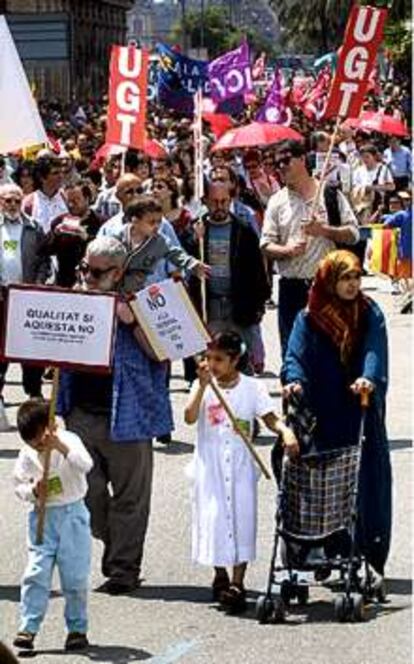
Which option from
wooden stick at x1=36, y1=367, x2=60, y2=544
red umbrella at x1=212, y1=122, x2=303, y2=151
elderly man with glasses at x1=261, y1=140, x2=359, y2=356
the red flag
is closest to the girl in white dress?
wooden stick at x1=36, y1=367, x2=60, y2=544

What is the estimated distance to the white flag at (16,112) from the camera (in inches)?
416

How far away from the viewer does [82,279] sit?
964cm

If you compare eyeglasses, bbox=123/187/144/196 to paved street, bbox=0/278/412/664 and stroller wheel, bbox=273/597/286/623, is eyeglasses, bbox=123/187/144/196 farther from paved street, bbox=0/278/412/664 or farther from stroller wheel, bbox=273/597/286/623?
stroller wheel, bbox=273/597/286/623

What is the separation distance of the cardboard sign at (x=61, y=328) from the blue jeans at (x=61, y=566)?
61 centimetres

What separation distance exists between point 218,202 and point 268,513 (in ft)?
7.84

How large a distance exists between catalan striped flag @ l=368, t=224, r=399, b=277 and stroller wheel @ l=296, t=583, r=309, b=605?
12.4 metres

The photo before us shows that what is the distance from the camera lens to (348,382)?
29.4 ft

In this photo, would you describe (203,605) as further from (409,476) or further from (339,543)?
(409,476)

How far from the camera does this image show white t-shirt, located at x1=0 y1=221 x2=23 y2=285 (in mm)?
14242

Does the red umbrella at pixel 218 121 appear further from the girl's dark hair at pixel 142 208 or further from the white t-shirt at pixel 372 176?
the girl's dark hair at pixel 142 208

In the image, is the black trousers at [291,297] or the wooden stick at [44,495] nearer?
the wooden stick at [44,495]

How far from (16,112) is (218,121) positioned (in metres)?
17.2

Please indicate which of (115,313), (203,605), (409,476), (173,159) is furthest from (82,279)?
(173,159)

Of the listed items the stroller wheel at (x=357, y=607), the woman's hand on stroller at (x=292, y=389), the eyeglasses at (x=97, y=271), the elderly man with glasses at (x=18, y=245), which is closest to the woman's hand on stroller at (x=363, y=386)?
the woman's hand on stroller at (x=292, y=389)
